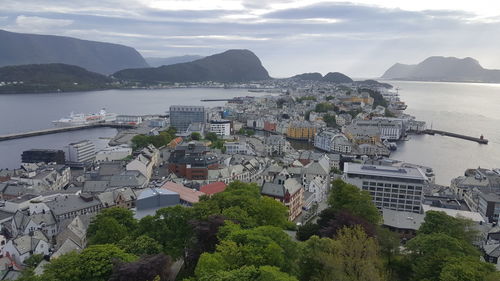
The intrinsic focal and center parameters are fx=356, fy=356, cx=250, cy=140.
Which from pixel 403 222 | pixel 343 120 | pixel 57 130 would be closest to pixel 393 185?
pixel 403 222

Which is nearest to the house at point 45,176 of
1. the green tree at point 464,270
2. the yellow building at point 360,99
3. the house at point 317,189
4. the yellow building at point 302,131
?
the house at point 317,189

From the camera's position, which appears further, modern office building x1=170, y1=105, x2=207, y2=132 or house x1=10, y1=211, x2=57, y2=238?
modern office building x1=170, y1=105, x2=207, y2=132

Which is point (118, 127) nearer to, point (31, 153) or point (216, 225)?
point (31, 153)

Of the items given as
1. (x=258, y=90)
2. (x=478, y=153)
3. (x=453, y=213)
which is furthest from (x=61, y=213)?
(x=258, y=90)

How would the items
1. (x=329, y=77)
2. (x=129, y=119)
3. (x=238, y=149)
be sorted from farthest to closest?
1. (x=329, y=77)
2. (x=129, y=119)
3. (x=238, y=149)

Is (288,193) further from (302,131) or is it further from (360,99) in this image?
(360,99)

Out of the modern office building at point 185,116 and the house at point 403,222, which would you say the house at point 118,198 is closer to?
the house at point 403,222

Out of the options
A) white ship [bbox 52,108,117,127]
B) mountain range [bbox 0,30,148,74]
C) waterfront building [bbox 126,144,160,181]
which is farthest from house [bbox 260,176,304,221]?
mountain range [bbox 0,30,148,74]

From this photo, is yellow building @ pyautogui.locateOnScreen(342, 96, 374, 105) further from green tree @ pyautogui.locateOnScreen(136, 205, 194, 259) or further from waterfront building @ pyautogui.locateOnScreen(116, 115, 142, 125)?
green tree @ pyautogui.locateOnScreen(136, 205, 194, 259)
